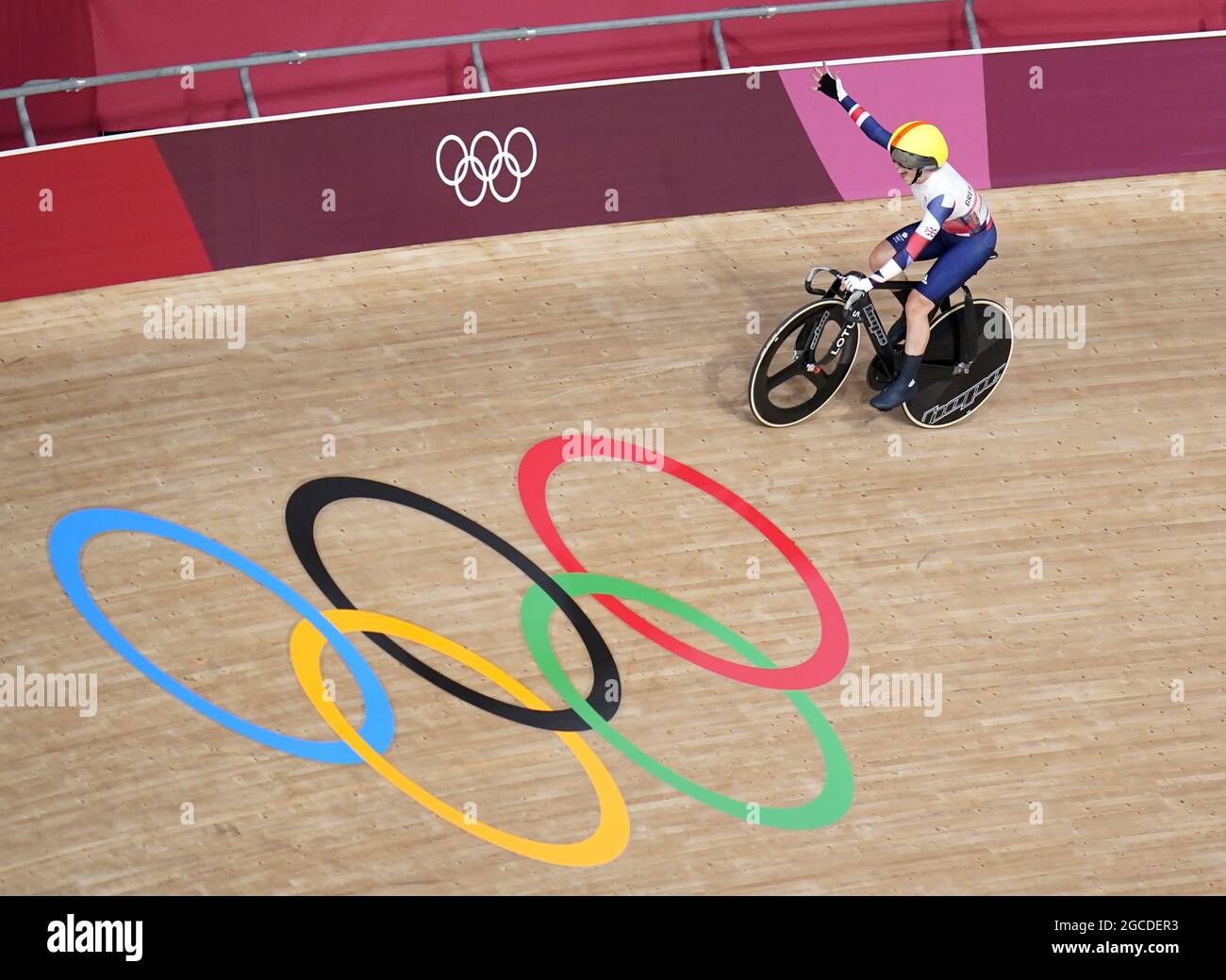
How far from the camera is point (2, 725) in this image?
17.5 ft

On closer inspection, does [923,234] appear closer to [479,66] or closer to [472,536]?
[472,536]

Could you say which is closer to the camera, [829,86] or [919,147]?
[919,147]

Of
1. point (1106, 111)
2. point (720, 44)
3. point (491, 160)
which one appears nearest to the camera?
point (491, 160)

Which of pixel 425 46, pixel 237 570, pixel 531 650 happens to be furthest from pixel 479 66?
pixel 531 650

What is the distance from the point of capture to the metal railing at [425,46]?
21.8ft

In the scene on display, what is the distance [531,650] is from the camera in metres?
5.62

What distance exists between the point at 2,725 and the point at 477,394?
2.58 m

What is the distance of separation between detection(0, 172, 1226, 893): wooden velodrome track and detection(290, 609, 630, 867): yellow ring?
0.18ft

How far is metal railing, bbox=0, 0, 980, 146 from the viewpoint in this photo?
6.65 meters

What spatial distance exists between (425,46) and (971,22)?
3463mm

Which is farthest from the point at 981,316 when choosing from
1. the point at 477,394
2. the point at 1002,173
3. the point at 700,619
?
the point at 477,394

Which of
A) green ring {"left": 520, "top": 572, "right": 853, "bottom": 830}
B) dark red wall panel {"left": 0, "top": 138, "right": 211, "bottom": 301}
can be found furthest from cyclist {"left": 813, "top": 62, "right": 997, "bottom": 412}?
dark red wall panel {"left": 0, "top": 138, "right": 211, "bottom": 301}

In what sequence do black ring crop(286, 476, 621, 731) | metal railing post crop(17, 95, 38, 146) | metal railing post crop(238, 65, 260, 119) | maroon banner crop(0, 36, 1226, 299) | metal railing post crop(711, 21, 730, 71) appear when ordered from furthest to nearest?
metal railing post crop(711, 21, 730, 71), metal railing post crop(238, 65, 260, 119), metal railing post crop(17, 95, 38, 146), maroon banner crop(0, 36, 1226, 299), black ring crop(286, 476, 621, 731)

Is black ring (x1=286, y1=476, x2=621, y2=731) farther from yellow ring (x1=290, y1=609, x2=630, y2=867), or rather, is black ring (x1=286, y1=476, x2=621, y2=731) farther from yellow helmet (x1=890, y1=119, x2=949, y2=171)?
yellow helmet (x1=890, y1=119, x2=949, y2=171)
